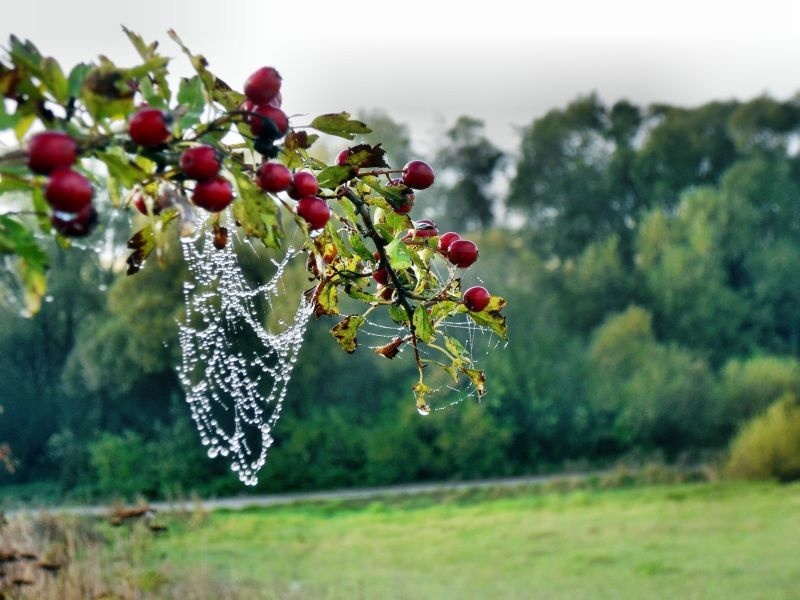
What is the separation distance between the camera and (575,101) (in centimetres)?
2212

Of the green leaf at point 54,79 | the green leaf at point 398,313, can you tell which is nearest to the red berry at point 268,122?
the green leaf at point 54,79

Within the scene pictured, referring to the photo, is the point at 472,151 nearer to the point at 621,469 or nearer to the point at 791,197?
the point at 791,197

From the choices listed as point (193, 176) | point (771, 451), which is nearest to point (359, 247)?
point (193, 176)

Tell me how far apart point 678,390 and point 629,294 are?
305 centimetres

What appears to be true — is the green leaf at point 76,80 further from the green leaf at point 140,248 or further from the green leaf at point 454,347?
the green leaf at point 454,347

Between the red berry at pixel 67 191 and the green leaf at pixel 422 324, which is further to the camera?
the green leaf at pixel 422 324

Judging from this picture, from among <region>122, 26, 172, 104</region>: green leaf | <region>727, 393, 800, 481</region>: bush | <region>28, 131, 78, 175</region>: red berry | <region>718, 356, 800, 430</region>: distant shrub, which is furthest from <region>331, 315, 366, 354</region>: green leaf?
<region>718, 356, 800, 430</region>: distant shrub

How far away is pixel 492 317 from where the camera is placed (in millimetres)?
1403

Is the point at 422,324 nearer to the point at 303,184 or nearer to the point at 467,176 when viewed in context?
the point at 303,184

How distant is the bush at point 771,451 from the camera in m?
14.1

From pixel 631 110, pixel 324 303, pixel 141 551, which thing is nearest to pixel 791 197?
pixel 631 110

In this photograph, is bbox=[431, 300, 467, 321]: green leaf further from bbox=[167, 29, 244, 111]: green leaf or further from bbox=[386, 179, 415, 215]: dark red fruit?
bbox=[167, 29, 244, 111]: green leaf

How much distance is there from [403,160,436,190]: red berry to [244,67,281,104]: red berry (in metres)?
0.32

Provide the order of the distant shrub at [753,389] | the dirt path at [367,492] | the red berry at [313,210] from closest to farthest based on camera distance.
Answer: the red berry at [313,210] < the dirt path at [367,492] < the distant shrub at [753,389]
